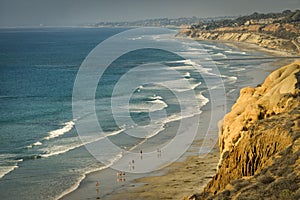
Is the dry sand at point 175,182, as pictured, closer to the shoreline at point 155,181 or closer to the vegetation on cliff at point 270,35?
the shoreline at point 155,181

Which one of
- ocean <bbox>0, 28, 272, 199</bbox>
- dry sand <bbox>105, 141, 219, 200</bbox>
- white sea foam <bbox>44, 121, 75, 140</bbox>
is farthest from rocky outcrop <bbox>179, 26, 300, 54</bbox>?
dry sand <bbox>105, 141, 219, 200</bbox>

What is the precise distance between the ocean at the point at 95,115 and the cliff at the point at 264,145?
37.0 feet

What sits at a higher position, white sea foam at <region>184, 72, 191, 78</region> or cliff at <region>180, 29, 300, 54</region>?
cliff at <region>180, 29, 300, 54</region>

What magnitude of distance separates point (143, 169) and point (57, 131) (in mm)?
12687

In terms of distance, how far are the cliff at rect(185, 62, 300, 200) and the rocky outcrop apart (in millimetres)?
87823

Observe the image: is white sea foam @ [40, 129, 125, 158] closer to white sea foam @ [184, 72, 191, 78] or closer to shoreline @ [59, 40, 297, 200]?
shoreline @ [59, 40, 297, 200]

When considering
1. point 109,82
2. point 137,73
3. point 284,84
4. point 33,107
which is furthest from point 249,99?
point 137,73

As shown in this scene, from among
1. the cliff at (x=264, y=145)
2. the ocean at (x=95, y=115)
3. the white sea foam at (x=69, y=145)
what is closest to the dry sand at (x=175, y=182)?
the ocean at (x=95, y=115)

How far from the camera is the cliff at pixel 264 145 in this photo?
12.6 metres

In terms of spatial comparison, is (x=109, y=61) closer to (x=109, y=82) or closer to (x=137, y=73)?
(x=137, y=73)

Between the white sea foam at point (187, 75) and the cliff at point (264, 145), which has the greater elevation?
the white sea foam at point (187, 75)

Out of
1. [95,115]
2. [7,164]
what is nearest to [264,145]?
[7,164]

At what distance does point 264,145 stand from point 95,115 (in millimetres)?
31425

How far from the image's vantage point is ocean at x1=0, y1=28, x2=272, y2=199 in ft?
99.4
